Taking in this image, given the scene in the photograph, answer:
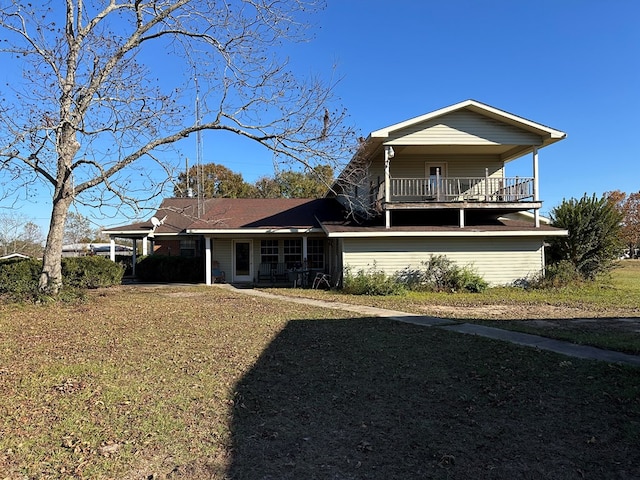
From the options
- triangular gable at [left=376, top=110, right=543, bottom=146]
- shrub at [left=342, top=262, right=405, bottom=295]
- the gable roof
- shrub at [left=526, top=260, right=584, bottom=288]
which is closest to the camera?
shrub at [left=342, top=262, right=405, bottom=295]

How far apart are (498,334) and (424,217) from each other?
11325mm

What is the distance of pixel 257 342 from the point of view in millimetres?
7613

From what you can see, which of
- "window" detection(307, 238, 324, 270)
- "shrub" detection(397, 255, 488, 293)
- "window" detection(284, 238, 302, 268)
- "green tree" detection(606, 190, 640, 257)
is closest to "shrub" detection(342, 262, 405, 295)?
"shrub" detection(397, 255, 488, 293)

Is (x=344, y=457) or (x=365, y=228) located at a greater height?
(x=365, y=228)

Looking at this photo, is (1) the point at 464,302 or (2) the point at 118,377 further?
(1) the point at 464,302

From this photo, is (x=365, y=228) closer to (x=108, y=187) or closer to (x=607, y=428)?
(x=108, y=187)

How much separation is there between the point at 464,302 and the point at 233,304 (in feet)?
22.1

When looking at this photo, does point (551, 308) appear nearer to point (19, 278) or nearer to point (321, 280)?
point (321, 280)

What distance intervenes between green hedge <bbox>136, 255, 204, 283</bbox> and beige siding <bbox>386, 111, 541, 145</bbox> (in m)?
11.3

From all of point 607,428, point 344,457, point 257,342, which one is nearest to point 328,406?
point 344,457

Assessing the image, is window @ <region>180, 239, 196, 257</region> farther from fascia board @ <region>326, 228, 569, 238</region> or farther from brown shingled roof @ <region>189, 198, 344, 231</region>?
fascia board @ <region>326, 228, 569, 238</region>

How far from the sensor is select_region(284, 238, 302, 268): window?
21578 mm

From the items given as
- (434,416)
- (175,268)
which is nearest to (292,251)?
Result: (175,268)

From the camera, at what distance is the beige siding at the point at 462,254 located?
17094 millimetres
